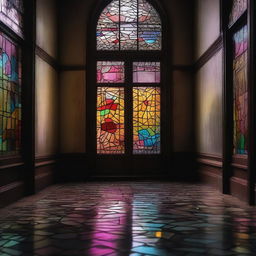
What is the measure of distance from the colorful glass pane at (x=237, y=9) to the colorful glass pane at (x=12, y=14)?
312 cm

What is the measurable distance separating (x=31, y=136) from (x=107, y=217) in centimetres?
252

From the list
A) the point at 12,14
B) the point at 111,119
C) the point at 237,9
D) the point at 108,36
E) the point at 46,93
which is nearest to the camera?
the point at 12,14

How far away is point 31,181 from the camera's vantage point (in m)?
6.67

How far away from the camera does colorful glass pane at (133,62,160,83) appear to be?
9234 mm

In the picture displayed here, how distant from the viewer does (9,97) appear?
238 inches

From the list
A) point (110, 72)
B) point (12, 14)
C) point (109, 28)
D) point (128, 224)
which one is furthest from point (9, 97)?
point (109, 28)

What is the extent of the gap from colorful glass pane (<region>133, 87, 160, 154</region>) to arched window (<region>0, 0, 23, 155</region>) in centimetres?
320

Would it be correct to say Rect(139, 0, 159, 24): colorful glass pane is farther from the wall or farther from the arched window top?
the wall

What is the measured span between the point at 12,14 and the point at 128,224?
3578 mm

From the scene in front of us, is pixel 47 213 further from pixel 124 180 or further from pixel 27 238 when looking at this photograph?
pixel 124 180

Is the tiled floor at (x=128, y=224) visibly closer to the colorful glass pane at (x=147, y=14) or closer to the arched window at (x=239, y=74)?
the arched window at (x=239, y=74)

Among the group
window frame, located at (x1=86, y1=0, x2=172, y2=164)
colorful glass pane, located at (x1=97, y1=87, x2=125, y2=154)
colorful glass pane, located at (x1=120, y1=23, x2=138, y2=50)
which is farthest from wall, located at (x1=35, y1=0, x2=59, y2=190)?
colorful glass pane, located at (x1=120, y1=23, x2=138, y2=50)

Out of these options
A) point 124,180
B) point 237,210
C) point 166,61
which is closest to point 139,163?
point 124,180

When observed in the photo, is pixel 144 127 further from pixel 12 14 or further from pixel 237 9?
pixel 12 14
